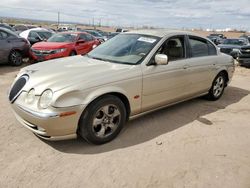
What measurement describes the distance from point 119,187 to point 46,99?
1409mm

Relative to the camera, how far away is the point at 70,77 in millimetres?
3438

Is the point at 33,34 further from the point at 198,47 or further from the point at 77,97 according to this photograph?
the point at 77,97

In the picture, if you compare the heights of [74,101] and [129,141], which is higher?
[74,101]

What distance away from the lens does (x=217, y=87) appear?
238 inches

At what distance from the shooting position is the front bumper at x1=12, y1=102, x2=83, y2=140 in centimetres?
314

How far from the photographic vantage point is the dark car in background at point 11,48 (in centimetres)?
932

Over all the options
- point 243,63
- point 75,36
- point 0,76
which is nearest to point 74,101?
point 0,76

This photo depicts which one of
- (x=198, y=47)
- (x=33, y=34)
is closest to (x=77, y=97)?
(x=198, y=47)

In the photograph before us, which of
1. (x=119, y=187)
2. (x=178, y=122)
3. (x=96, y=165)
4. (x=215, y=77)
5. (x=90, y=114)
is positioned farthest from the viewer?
(x=215, y=77)

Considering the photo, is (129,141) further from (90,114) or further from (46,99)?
(46,99)

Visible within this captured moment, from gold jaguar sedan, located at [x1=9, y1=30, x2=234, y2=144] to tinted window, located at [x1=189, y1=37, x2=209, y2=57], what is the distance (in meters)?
0.02

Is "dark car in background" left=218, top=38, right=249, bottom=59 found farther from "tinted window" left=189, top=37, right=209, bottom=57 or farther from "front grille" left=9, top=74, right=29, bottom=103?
"front grille" left=9, top=74, right=29, bottom=103

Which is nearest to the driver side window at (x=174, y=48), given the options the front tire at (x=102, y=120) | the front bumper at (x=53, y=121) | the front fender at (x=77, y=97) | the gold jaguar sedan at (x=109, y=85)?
the gold jaguar sedan at (x=109, y=85)

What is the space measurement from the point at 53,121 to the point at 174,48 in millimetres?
2666
